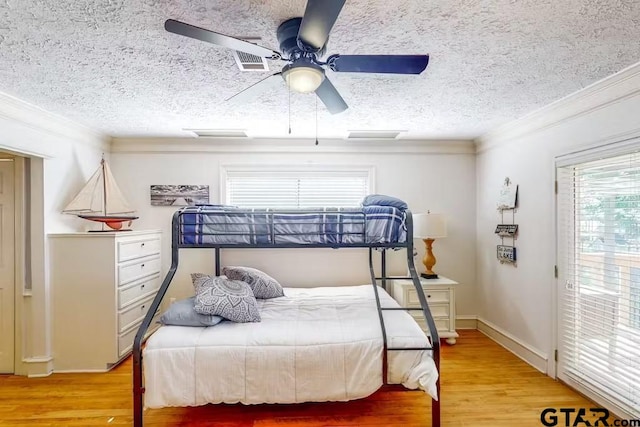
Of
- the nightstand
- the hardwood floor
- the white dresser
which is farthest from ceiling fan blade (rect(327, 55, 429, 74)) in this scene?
the white dresser

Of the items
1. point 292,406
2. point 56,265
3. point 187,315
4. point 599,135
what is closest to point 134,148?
point 56,265

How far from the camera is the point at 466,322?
→ 4.12m

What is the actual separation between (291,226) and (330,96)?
988mm

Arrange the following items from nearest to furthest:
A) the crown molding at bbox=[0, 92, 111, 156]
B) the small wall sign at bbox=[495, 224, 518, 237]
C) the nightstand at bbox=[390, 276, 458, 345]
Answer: the crown molding at bbox=[0, 92, 111, 156], the small wall sign at bbox=[495, 224, 518, 237], the nightstand at bbox=[390, 276, 458, 345]

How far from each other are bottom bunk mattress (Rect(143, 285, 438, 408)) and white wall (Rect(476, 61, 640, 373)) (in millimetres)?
1539

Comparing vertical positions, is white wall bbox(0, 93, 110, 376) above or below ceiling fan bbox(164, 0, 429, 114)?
below

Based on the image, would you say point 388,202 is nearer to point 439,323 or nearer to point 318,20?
point 318,20

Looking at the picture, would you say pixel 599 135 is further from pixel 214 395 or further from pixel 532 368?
pixel 214 395

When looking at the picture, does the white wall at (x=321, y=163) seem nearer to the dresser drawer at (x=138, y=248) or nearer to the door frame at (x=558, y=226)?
the dresser drawer at (x=138, y=248)

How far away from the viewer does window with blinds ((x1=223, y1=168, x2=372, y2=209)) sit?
161 inches

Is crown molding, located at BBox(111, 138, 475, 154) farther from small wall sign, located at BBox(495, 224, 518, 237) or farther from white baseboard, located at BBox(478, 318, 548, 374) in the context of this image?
white baseboard, located at BBox(478, 318, 548, 374)

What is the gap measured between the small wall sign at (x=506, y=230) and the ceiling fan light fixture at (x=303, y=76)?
2.78 metres

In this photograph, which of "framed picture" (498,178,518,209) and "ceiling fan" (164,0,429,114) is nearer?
"ceiling fan" (164,0,429,114)

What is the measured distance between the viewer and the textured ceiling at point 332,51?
4.98ft
